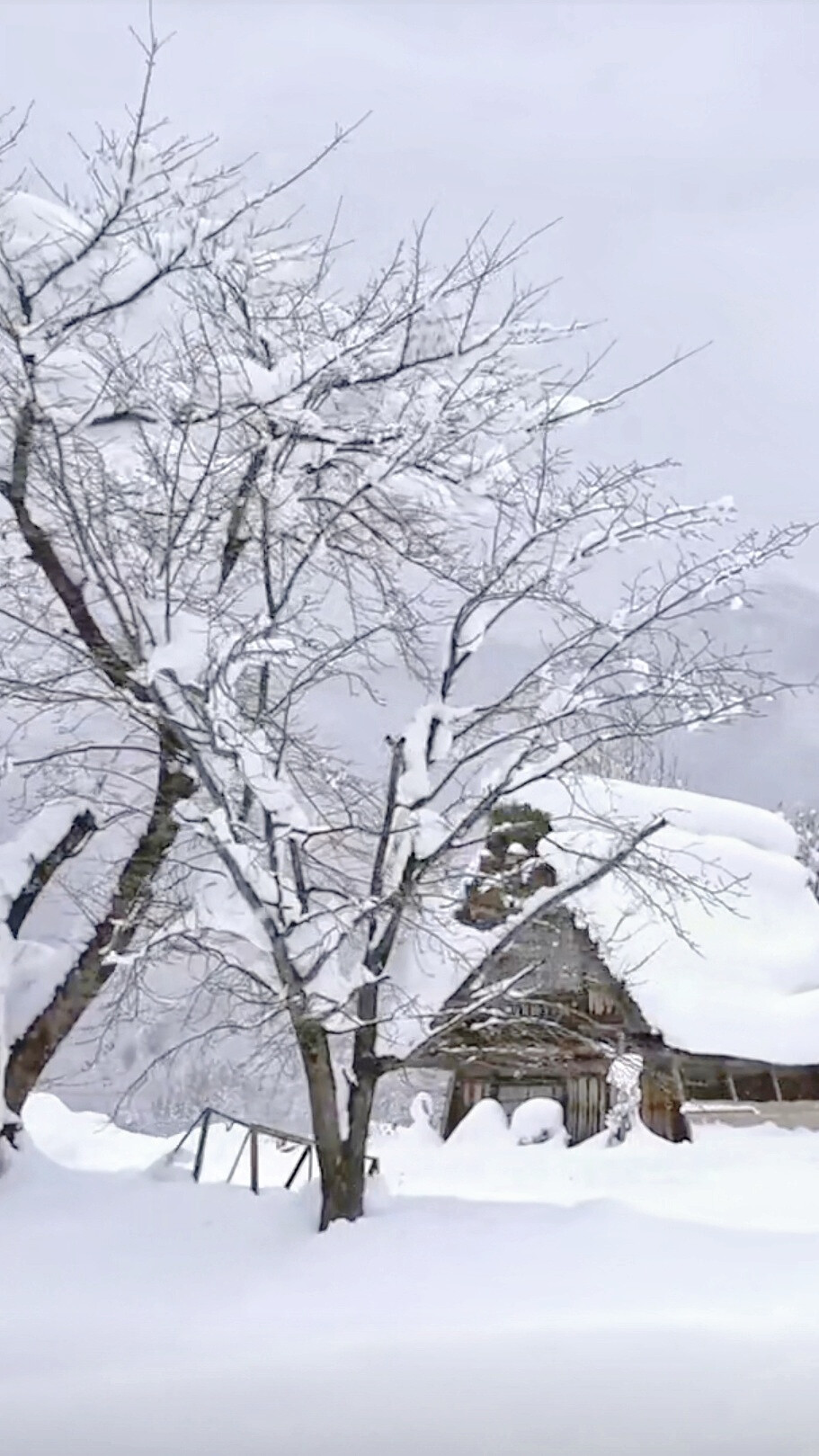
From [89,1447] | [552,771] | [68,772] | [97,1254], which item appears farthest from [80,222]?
[89,1447]

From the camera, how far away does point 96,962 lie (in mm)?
8898

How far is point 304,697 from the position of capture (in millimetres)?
8906

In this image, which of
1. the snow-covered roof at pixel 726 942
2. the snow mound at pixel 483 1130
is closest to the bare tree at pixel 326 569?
the snow-covered roof at pixel 726 942

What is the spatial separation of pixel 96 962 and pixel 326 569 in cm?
322

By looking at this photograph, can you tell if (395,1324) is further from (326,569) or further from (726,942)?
(726,942)

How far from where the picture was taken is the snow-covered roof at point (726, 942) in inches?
647

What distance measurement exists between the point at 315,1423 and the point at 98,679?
4899 mm

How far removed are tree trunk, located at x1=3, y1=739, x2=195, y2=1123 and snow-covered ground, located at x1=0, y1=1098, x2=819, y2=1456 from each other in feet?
1.98

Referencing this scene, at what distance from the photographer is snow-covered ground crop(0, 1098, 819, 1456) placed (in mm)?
5176

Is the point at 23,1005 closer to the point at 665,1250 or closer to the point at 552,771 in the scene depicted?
the point at 552,771

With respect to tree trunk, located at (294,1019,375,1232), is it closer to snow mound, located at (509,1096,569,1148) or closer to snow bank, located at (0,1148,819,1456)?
snow bank, located at (0,1148,819,1456)

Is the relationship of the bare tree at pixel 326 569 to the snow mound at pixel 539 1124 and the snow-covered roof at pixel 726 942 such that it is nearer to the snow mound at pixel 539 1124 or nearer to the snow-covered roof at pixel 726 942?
the snow-covered roof at pixel 726 942

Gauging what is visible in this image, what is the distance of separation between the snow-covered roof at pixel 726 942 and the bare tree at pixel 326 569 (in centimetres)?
541

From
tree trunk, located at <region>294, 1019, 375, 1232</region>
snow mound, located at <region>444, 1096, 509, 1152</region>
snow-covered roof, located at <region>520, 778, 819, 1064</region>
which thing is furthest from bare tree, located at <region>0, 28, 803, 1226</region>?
snow mound, located at <region>444, 1096, 509, 1152</region>
